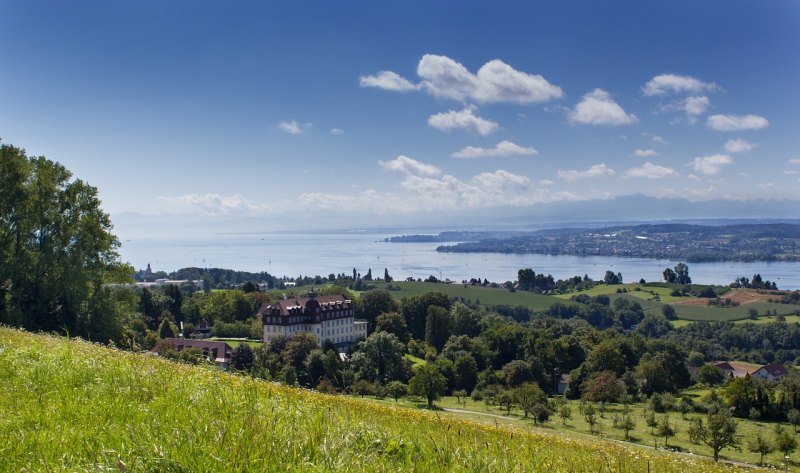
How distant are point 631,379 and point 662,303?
65.1 m

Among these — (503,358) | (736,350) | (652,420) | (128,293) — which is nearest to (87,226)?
(128,293)

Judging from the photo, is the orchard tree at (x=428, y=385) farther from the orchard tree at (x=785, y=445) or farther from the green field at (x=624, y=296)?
the green field at (x=624, y=296)

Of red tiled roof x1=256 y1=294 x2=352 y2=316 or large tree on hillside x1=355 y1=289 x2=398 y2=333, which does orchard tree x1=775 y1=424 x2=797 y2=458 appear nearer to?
red tiled roof x1=256 y1=294 x2=352 y2=316

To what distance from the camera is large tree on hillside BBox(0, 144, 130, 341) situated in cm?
1980

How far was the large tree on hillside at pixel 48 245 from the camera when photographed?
19.8 metres

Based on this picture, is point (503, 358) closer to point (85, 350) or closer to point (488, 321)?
point (488, 321)

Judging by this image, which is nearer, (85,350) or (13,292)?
(85,350)

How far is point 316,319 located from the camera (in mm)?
55969

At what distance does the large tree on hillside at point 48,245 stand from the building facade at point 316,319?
102 ft

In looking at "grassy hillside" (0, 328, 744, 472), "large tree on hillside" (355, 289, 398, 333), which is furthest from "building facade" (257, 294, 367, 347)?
"grassy hillside" (0, 328, 744, 472)

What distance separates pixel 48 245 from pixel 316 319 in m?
36.3

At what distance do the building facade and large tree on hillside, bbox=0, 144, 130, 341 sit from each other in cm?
3123

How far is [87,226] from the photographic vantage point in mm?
21516

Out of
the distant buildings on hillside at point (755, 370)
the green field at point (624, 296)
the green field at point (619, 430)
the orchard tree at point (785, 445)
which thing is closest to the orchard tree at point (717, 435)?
the green field at point (619, 430)
